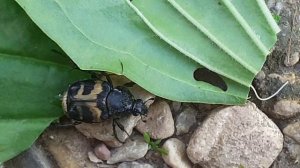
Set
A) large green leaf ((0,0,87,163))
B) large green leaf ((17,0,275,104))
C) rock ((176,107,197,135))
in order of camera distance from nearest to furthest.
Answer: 1. large green leaf ((17,0,275,104))
2. large green leaf ((0,0,87,163))
3. rock ((176,107,197,135))

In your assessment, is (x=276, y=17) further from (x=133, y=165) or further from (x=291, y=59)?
(x=133, y=165)

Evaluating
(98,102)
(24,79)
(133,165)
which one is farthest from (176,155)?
(24,79)

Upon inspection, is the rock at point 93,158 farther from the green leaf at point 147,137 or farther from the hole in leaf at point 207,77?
the hole in leaf at point 207,77

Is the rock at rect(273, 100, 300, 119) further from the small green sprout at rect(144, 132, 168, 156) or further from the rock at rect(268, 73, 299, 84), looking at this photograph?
the small green sprout at rect(144, 132, 168, 156)

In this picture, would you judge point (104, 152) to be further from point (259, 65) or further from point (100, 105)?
point (259, 65)

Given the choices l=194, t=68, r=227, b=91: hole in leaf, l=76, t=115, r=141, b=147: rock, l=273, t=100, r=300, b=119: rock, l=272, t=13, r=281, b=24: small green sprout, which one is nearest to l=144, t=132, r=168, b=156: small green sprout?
l=76, t=115, r=141, b=147: rock

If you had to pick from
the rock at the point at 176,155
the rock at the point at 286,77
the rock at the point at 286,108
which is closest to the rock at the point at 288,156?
the rock at the point at 286,108
